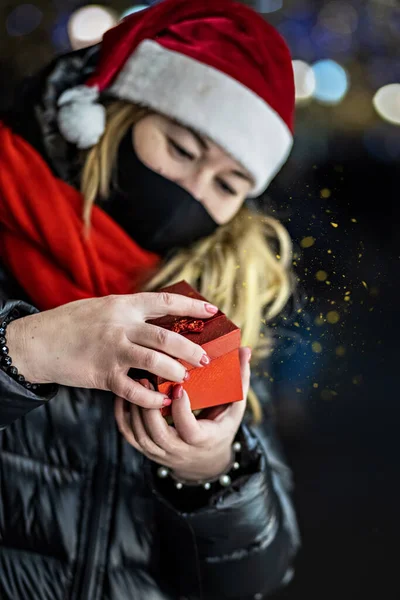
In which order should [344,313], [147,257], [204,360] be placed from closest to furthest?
[204,360], [344,313], [147,257]

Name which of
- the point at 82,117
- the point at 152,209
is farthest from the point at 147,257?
the point at 82,117

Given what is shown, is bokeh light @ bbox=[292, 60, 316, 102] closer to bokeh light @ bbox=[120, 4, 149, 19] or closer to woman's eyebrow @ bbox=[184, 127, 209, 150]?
woman's eyebrow @ bbox=[184, 127, 209, 150]

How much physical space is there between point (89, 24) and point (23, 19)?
0.36 ft

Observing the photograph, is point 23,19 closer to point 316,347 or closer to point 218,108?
point 218,108

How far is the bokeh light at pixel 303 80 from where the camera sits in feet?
2.36

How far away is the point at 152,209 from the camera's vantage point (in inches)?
29.0

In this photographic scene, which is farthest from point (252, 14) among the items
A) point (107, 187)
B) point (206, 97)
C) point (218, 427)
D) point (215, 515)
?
point (215, 515)

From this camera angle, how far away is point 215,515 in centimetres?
69

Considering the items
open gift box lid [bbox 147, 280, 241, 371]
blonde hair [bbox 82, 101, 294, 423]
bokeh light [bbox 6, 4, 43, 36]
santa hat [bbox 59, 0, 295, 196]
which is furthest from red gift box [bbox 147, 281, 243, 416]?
bokeh light [bbox 6, 4, 43, 36]

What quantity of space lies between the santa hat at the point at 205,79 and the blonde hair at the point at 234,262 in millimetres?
24

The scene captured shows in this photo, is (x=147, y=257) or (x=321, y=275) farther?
(x=147, y=257)

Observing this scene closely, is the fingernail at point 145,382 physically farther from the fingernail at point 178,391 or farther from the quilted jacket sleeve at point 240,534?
the quilted jacket sleeve at point 240,534

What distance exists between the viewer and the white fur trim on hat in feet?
2.27

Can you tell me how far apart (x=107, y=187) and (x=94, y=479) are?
0.38 metres
